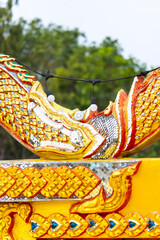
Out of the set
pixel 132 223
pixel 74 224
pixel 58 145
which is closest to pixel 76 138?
pixel 58 145

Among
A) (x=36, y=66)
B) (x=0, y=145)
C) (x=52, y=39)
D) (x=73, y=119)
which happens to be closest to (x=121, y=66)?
(x=36, y=66)

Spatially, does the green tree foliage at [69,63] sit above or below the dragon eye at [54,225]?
above

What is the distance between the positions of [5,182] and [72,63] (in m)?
14.3

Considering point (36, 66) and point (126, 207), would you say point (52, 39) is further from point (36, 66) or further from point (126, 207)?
point (126, 207)

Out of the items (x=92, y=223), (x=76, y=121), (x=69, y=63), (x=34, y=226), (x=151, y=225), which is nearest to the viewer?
(x=151, y=225)

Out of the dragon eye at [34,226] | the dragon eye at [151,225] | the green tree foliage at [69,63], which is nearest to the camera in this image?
the dragon eye at [151,225]

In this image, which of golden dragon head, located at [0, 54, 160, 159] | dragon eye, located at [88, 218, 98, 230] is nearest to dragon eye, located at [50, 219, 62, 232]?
dragon eye, located at [88, 218, 98, 230]

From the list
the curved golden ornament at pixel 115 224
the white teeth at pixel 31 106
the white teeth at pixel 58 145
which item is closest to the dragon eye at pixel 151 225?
the curved golden ornament at pixel 115 224

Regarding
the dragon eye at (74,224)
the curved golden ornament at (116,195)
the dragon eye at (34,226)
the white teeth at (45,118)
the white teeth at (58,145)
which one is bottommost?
the dragon eye at (34,226)

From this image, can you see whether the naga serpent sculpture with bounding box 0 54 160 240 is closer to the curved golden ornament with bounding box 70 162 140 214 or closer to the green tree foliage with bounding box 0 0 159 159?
the curved golden ornament with bounding box 70 162 140 214

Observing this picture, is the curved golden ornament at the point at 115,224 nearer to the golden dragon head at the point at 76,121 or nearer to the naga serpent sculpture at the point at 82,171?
the naga serpent sculpture at the point at 82,171

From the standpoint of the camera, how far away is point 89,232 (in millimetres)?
3473

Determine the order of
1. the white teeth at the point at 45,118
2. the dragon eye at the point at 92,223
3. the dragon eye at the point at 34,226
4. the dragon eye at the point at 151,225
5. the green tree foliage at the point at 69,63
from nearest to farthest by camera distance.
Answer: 1. the dragon eye at the point at 151,225
2. the dragon eye at the point at 92,223
3. the dragon eye at the point at 34,226
4. the white teeth at the point at 45,118
5. the green tree foliage at the point at 69,63

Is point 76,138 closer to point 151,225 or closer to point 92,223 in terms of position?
point 92,223
